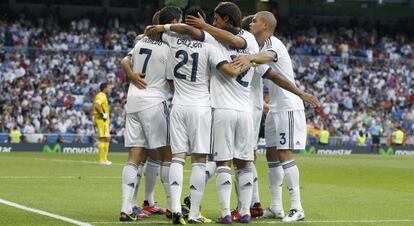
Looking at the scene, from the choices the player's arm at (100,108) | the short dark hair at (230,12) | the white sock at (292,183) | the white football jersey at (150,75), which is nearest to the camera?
the short dark hair at (230,12)

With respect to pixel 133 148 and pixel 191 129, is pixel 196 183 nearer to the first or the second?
pixel 191 129

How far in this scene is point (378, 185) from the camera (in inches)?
786

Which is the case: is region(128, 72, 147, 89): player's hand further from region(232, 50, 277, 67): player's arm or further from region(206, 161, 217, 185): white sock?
region(206, 161, 217, 185): white sock

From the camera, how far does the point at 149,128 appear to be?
11.4 metres

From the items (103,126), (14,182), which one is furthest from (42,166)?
(14,182)

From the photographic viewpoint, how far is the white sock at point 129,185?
36.7ft

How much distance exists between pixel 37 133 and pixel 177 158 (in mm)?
29645

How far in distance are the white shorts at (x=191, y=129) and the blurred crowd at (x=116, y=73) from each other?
95.7ft

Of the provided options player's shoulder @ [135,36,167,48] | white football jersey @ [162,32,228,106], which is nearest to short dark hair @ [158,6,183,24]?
player's shoulder @ [135,36,167,48]

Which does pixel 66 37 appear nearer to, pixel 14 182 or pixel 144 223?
pixel 14 182

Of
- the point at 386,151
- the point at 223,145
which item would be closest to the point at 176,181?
the point at 223,145

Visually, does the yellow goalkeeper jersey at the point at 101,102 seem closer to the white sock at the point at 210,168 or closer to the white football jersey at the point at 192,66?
the white sock at the point at 210,168

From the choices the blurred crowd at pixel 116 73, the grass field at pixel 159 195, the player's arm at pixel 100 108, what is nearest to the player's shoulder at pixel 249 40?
the grass field at pixel 159 195

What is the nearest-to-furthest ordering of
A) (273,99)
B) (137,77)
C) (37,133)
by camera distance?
(137,77) < (273,99) < (37,133)
